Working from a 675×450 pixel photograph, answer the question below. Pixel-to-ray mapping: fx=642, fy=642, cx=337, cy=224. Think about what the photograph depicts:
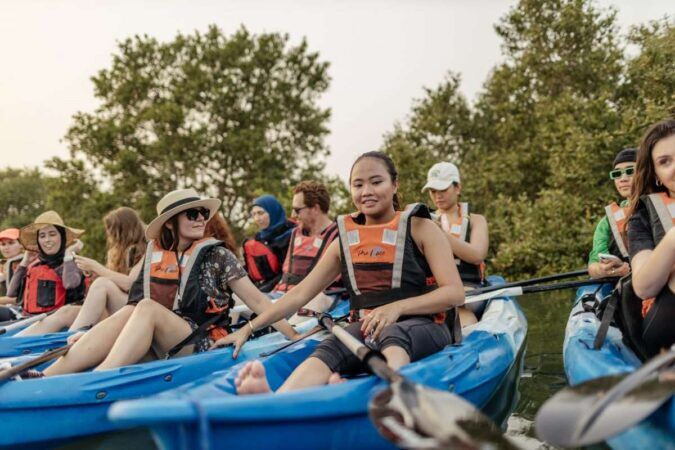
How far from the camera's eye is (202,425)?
6.11ft

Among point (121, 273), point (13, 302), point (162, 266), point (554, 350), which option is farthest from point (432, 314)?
point (13, 302)

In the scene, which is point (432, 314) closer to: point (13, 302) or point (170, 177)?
point (13, 302)

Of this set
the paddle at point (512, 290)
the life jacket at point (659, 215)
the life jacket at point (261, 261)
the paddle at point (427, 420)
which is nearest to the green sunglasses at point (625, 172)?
the paddle at point (512, 290)

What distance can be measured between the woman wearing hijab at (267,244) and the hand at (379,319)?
3733 millimetres

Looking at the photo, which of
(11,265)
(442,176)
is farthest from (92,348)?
(11,265)

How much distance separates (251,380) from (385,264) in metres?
0.99

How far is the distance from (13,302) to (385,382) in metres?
6.08

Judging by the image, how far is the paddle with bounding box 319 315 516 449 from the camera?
1.73 m

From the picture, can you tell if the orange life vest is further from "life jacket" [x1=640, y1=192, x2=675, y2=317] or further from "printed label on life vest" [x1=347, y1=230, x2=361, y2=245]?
"life jacket" [x1=640, y1=192, x2=675, y2=317]

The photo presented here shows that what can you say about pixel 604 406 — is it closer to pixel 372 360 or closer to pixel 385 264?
pixel 372 360

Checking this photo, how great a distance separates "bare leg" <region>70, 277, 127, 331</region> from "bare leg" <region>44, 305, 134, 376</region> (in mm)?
1387

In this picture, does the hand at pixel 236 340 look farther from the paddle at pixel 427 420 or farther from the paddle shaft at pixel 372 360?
the paddle at pixel 427 420

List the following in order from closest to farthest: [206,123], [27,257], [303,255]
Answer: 1. [303,255]
2. [27,257]
3. [206,123]

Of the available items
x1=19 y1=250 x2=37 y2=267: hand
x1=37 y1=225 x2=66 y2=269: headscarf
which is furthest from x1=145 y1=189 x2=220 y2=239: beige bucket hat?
x1=19 y1=250 x2=37 y2=267: hand
